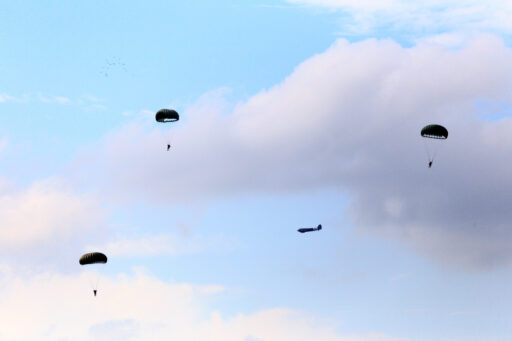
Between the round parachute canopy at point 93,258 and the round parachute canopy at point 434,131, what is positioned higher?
the round parachute canopy at point 434,131

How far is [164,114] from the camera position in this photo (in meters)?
130

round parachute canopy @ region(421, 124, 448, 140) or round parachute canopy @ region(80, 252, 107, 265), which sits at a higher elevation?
round parachute canopy @ region(421, 124, 448, 140)

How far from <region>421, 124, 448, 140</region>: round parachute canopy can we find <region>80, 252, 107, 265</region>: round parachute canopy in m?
48.8

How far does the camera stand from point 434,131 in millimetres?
124312

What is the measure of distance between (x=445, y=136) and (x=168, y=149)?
130 feet

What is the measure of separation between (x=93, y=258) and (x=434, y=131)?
170 ft

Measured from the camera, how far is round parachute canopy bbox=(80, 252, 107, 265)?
124750mm

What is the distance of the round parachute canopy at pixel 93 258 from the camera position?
125 m

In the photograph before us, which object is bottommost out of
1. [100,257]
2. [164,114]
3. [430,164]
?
[100,257]

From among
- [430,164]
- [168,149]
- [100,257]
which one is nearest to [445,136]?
[430,164]

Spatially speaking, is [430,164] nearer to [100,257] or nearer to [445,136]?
[445,136]

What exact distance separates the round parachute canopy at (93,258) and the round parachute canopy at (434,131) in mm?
48800

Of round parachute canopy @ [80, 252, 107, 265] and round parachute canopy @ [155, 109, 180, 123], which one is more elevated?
round parachute canopy @ [155, 109, 180, 123]

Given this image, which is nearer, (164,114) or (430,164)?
(430,164)
